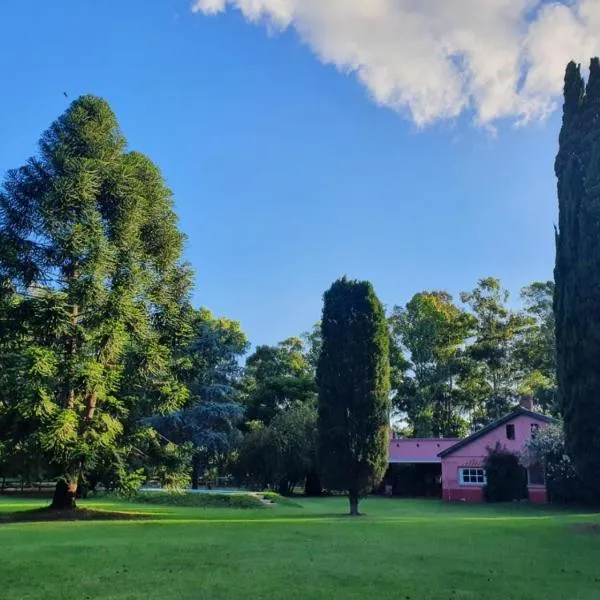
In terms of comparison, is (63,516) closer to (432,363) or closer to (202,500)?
(202,500)

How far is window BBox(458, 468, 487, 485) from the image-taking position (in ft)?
127

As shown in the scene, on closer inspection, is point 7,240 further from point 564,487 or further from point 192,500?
point 564,487

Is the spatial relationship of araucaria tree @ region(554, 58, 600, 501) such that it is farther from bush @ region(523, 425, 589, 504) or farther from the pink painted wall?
the pink painted wall

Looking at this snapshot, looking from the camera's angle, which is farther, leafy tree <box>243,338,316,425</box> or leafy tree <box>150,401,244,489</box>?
leafy tree <box>243,338,316,425</box>

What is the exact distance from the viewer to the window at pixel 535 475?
35656 millimetres

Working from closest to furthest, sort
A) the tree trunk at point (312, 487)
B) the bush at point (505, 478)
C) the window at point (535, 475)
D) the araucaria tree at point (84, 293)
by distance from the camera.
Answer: the araucaria tree at point (84, 293) < the window at point (535, 475) < the bush at point (505, 478) < the tree trunk at point (312, 487)

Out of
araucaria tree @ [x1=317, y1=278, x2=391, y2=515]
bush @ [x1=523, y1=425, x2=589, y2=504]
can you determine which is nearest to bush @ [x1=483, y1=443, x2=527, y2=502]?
bush @ [x1=523, y1=425, x2=589, y2=504]

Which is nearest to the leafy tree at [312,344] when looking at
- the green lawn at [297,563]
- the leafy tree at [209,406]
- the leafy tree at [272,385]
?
the leafy tree at [272,385]

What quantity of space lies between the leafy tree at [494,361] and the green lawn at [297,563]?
1739 inches

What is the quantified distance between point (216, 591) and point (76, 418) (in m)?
12.3

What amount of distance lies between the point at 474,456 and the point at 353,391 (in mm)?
18796

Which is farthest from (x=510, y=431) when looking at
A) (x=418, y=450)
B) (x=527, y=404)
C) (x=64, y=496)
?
(x=64, y=496)

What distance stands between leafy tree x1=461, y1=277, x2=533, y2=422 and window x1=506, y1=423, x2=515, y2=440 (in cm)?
1919

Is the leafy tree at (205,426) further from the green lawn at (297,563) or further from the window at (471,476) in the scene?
the green lawn at (297,563)
